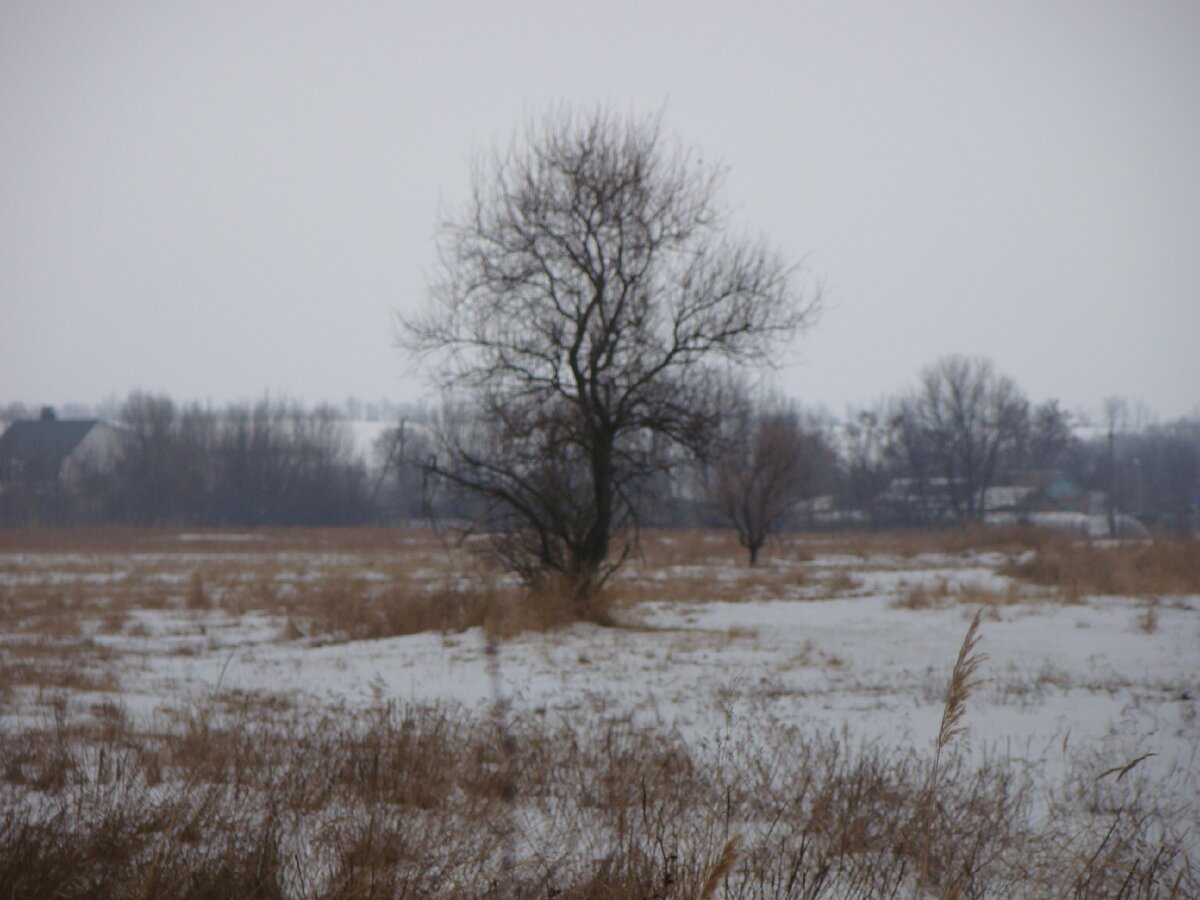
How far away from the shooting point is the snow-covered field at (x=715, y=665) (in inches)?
265

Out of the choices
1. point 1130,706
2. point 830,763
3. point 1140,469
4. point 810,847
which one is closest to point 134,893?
point 810,847

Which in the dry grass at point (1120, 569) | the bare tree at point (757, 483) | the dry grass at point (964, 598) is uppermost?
the bare tree at point (757, 483)

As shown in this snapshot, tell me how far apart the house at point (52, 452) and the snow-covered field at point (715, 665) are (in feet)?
155

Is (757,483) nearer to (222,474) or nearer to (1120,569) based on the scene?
(1120,569)

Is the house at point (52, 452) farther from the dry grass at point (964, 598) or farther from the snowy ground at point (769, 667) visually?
the dry grass at point (964, 598)

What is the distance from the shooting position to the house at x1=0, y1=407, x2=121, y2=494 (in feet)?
208

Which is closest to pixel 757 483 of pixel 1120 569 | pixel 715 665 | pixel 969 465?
pixel 1120 569

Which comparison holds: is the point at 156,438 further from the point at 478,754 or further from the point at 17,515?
the point at 478,754

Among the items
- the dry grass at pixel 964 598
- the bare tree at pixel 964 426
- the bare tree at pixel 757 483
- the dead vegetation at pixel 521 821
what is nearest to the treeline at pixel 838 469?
the bare tree at pixel 964 426

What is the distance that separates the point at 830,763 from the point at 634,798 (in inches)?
44.8

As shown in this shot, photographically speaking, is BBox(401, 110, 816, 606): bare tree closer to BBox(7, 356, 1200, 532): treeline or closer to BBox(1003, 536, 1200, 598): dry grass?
BBox(1003, 536, 1200, 598): dry grass

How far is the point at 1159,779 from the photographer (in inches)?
221

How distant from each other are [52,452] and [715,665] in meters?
69.7

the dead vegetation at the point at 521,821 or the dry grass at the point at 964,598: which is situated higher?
the dead vegetation at the point at 521,821
